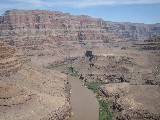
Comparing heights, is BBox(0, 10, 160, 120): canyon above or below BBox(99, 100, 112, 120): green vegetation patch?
above

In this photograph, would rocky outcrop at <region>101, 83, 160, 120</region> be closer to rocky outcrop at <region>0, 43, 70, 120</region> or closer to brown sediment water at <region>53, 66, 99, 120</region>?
brown sediment water at <region>53, 66, 99, 120</region>

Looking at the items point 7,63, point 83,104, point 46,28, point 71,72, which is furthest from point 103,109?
point 46,28

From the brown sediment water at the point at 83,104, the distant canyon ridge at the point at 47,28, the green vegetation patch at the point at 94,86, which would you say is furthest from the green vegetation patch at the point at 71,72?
the distant canyon ridge at the point at 47,28

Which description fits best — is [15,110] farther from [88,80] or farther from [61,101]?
[88,80]

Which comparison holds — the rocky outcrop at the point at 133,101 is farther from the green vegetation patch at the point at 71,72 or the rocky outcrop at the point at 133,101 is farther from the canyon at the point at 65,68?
the green vegetation patch at the point at 71,72

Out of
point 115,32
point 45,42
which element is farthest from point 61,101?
point 115,32

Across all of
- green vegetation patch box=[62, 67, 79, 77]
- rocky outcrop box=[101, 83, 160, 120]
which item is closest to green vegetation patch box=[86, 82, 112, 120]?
rocky outcrop box=[101, 83, 160, 120]

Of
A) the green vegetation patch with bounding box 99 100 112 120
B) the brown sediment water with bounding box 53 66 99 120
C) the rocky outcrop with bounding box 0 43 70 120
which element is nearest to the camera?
the rocky outcrop with bounding box 0 43 70 120
